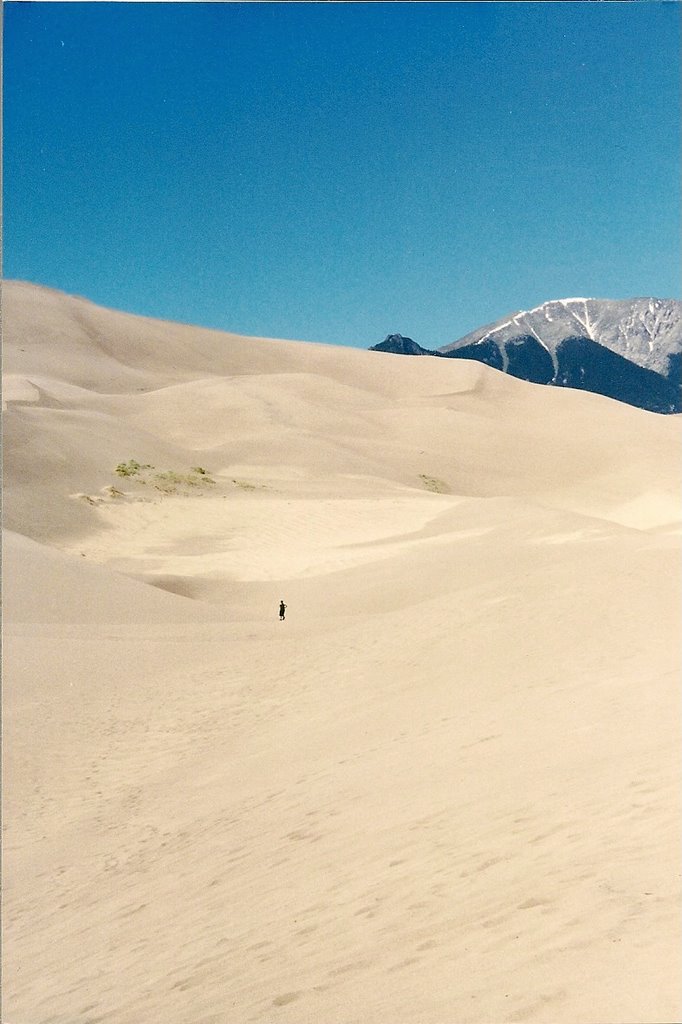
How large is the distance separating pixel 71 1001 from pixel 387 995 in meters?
2.11

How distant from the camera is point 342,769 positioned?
25.9ft

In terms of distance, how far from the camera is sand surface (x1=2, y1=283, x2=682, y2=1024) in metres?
4.00

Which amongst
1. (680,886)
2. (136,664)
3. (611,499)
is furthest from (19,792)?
(611,499)

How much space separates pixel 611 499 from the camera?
40656mm

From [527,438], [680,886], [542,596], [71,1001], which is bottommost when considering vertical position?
[71,1001]

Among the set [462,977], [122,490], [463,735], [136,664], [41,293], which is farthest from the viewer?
[41,293]

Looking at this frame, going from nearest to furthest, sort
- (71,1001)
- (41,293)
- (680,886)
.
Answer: (680,886) < (71,1001) < (41,293)

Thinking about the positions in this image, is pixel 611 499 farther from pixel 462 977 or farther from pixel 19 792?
pixel 462 977

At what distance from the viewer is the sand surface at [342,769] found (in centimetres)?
400

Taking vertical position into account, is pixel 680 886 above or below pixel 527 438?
below

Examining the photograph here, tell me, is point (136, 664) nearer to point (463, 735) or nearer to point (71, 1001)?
point (463, 735)

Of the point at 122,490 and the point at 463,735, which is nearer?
the point at 463,735

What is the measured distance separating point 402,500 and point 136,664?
1860 cm

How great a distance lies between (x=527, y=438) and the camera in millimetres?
52438
